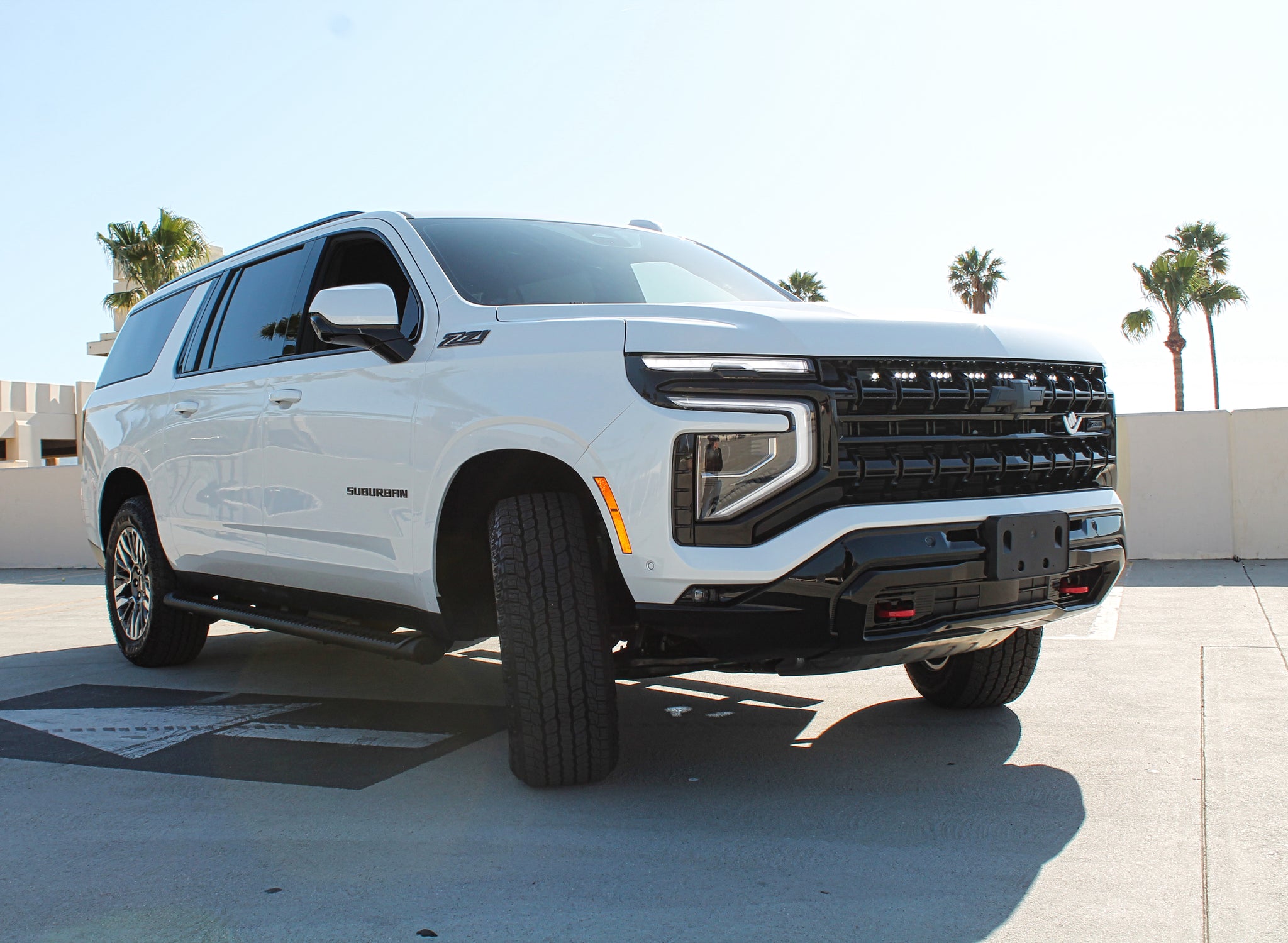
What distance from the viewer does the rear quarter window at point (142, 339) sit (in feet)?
19.2

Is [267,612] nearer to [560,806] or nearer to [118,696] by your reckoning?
[118,696]

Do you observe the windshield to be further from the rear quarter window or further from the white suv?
the rear quarter window

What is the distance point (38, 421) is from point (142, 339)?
34.5 m

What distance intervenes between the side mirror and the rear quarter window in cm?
214

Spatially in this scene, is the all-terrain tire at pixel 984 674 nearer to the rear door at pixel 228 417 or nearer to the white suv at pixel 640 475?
the white suv at pixel 640 475

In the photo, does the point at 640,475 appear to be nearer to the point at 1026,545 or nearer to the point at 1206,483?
the point at 1026,545

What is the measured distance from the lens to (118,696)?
17.0ft

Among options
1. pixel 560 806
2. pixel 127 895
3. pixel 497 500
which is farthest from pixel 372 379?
pixel 127 895

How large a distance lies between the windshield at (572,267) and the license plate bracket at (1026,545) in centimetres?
139

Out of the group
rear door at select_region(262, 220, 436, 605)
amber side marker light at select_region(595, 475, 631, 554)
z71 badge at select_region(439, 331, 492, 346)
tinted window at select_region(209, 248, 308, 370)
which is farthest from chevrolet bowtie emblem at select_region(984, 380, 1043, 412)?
tinted window at select_region(209, 248, 308, 370)

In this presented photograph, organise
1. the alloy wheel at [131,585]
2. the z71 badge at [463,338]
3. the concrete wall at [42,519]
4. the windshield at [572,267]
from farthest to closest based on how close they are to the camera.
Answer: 1. the concrete wall at [42,519]
2. the alloy wheel at [131,585]
3. the windshield at [572,267]
4. the z71 badge at [463,338]

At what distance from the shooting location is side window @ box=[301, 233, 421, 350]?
4250 mm

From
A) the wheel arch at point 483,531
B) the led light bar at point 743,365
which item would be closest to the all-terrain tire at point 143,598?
the wheel arch at point 483,531

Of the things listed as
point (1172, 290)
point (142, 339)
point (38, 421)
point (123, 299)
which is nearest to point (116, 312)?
point (123, 299)
